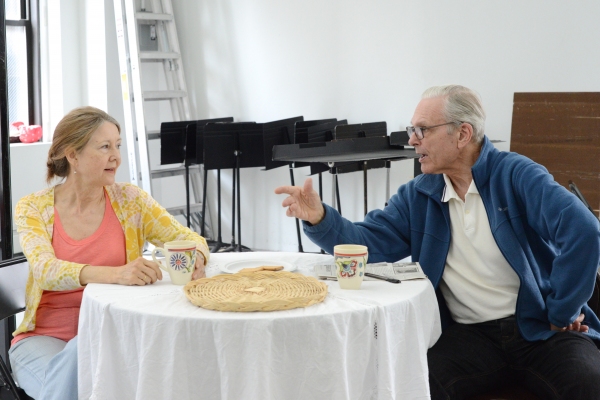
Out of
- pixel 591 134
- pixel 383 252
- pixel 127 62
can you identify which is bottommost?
pixel 383 252

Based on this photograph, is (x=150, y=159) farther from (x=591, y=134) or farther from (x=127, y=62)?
(x=591, y=134)

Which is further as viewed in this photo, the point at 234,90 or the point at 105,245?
the point at 234,90

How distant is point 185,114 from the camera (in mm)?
6082

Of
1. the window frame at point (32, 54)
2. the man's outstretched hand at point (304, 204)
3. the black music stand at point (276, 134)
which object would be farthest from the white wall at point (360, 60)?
the man's outstretched hand at point (304, 204)

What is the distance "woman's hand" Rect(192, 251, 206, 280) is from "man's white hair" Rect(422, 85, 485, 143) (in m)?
0.83

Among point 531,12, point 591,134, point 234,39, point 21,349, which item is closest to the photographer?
point 21,349

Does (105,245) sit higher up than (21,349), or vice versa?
(105,245)

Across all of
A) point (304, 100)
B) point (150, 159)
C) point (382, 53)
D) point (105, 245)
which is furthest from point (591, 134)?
point (150, 159)

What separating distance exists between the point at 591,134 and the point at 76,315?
9.63 feet

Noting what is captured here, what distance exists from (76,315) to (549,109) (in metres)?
2.93

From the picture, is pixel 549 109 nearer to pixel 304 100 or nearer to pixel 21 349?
pixel 304 100

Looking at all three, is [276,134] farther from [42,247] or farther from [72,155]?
[42,247]

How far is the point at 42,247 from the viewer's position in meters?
2.04

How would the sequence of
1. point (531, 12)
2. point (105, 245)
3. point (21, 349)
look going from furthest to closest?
point (531, 12) → point (105, 245) → point (21, 349)
